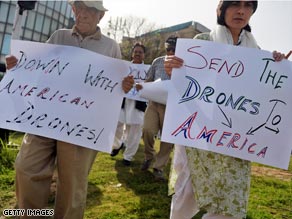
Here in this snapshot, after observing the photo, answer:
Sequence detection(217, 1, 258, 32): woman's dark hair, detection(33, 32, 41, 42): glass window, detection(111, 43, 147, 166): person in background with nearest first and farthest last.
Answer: detection(217, 1, 258, 32): woman's dark hair → detection(111, 43, 147, 166): person in background → detection(33, 32, 41, 42): glass window

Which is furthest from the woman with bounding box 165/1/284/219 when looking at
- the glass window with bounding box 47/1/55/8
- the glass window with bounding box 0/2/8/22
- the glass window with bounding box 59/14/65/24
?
the glass window with bounding box 59/14/65/24

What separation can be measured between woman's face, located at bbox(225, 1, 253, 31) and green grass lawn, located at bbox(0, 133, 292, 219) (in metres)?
2.13

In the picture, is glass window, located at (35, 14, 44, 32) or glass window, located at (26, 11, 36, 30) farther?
glass window, located at (35, 14, 44, 32)

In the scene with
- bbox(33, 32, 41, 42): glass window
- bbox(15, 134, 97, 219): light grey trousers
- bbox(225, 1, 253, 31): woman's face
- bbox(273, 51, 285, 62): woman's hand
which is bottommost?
bbox(15, 134, 97, 219): light grey trousers

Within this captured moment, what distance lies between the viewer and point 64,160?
276cm

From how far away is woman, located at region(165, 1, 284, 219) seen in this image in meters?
2.43

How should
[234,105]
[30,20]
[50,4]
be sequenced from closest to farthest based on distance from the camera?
1. [234,105]
2. [30,20]
3. [50,4]

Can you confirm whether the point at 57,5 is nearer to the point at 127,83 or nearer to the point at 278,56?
the point at 127,83

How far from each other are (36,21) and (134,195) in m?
34.0

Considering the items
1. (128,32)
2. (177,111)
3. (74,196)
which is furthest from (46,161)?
(128,32)

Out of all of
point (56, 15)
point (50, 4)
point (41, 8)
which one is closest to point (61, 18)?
point (56, 15)

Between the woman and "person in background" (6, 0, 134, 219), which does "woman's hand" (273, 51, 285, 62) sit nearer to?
the woman

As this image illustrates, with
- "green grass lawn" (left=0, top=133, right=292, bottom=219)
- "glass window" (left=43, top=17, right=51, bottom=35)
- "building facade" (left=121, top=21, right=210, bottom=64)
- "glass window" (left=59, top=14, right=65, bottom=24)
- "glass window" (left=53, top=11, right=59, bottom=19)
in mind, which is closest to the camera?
"green grass lawn" (left=0, top=133, right=292, bottom=219)

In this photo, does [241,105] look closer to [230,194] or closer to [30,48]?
[230,194]
